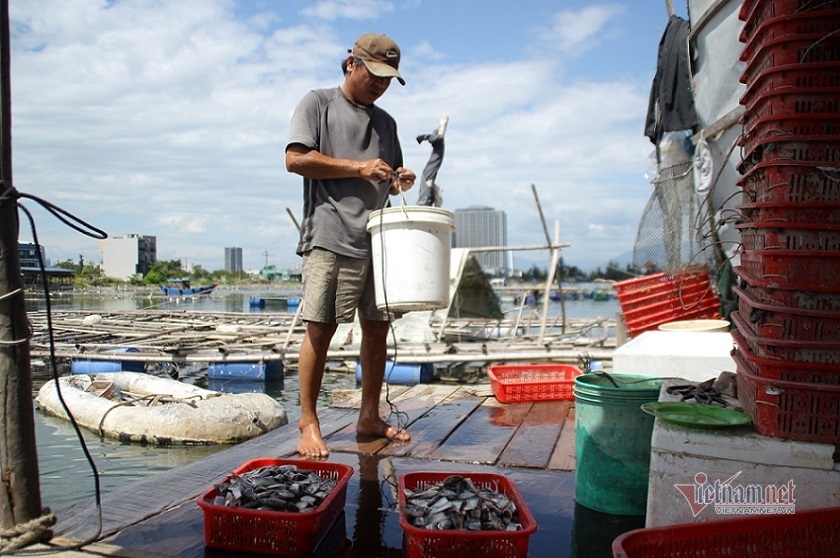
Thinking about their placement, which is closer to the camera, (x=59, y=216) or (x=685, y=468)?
(x=685, y=468)

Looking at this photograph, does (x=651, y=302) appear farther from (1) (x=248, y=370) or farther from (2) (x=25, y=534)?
(1) (x=248, y=370)

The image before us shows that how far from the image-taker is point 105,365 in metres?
11.6

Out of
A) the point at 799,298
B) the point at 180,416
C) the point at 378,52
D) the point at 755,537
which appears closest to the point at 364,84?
the point at 378,52

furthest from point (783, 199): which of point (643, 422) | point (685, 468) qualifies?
point (643, 422)

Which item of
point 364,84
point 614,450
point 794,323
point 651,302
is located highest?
point 364,84

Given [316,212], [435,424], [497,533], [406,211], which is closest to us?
[497,533]

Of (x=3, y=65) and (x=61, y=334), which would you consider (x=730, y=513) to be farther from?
(x=61, y=334)

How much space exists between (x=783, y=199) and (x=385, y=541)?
1738 mm

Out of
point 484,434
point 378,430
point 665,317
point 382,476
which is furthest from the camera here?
point 665,317

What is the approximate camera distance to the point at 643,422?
7.92ft

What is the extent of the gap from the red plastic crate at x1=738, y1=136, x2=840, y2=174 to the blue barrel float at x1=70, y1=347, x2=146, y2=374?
1199 centimetres

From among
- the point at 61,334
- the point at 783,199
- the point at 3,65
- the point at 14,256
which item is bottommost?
the point at 61,334

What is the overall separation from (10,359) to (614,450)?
2292mm

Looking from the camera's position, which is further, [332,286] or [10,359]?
[332,286]
